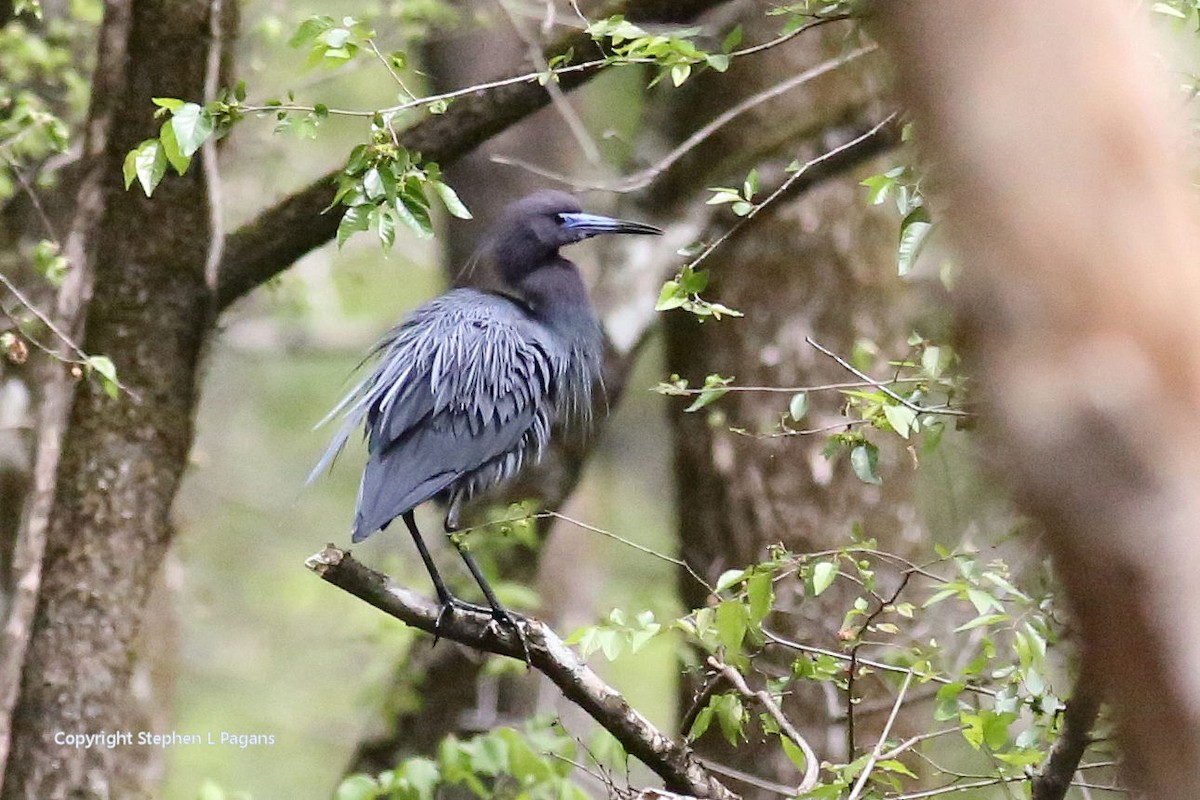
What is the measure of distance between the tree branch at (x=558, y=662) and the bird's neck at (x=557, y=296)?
1.48 m

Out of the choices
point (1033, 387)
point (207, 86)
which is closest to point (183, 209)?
point (207, 86)

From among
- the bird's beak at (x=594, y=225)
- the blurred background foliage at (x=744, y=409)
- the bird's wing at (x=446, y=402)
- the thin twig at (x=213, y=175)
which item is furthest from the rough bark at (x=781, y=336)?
the thin twig at (x=213, y=175)

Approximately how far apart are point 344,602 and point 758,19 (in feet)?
15.9

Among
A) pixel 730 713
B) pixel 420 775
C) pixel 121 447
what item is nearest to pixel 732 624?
pixel 730 713

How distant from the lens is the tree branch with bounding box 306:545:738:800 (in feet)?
8.73

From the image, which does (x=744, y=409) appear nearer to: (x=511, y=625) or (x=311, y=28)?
(x=511, y=625)

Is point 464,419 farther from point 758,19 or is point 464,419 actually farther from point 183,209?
point 758,19

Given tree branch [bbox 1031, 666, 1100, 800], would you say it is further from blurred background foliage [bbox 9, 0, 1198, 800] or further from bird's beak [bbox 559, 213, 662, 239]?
bird's beak [bbox 559, 213, 662, 239]

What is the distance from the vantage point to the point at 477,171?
5.79 meters

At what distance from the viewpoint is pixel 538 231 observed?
451 centimetres

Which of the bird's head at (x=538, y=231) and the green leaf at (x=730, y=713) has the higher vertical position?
the bird's head at (x=538, y=231)

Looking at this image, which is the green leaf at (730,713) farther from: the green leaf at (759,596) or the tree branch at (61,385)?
the tree branch at (61,385)

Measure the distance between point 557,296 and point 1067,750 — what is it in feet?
8.71

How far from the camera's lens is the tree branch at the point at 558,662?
8.73 ft
